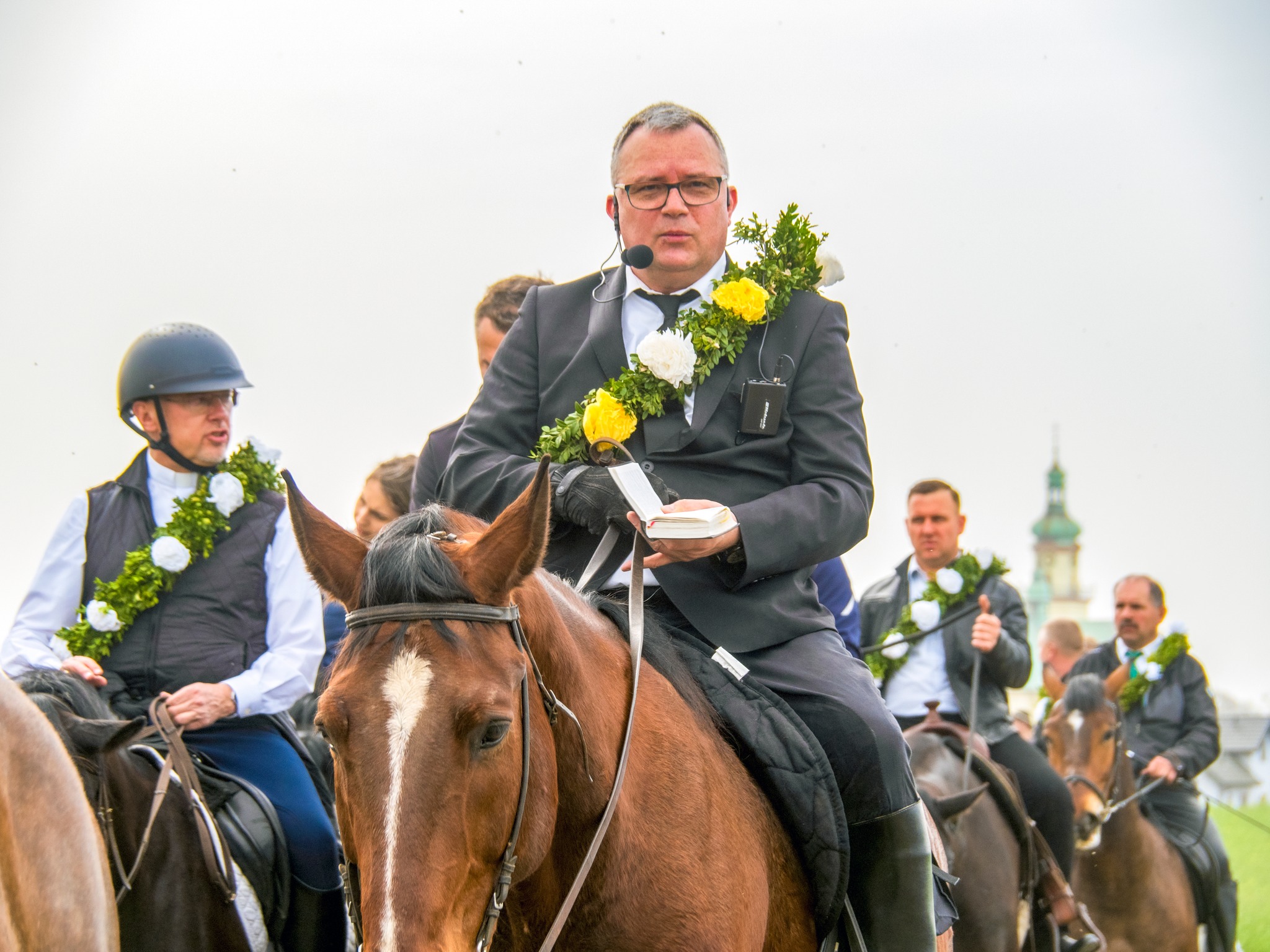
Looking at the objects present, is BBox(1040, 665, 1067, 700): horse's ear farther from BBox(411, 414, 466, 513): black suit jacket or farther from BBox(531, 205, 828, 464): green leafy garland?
BBox(531, 205, 828, 464): green leafy garland

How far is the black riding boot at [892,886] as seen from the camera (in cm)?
351

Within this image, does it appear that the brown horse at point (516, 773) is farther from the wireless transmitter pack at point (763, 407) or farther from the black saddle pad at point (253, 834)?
the black saddle pad at point (253, 834)

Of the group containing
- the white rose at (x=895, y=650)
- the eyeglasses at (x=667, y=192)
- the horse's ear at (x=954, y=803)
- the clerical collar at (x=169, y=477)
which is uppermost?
the eyeglasses at (x=667, y=192)

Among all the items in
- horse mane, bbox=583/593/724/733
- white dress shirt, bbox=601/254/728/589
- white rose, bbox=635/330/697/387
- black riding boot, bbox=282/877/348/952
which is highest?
white dress shirt, bbox=601/254/728/589

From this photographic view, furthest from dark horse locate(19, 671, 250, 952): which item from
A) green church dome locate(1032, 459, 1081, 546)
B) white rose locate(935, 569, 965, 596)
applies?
green church dome locate(1032, 459, 1081, 546)

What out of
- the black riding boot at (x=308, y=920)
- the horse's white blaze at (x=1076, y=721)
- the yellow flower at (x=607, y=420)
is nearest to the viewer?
the yellow flower at (x=607, y=420)

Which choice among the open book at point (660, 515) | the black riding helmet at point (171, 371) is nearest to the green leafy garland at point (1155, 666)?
the black riding helmet at point (171, 371)

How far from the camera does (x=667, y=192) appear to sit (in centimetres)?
396

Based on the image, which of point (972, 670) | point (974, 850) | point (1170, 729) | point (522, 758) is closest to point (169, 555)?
point (522, 758)

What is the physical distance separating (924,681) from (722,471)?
5.40 m

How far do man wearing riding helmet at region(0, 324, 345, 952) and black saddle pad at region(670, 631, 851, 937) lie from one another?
2.55 m

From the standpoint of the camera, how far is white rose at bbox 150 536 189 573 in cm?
543

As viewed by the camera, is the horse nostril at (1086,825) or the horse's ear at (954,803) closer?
the horse's ear at (954,803)

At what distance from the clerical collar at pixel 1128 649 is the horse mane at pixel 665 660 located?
9.75 meters
